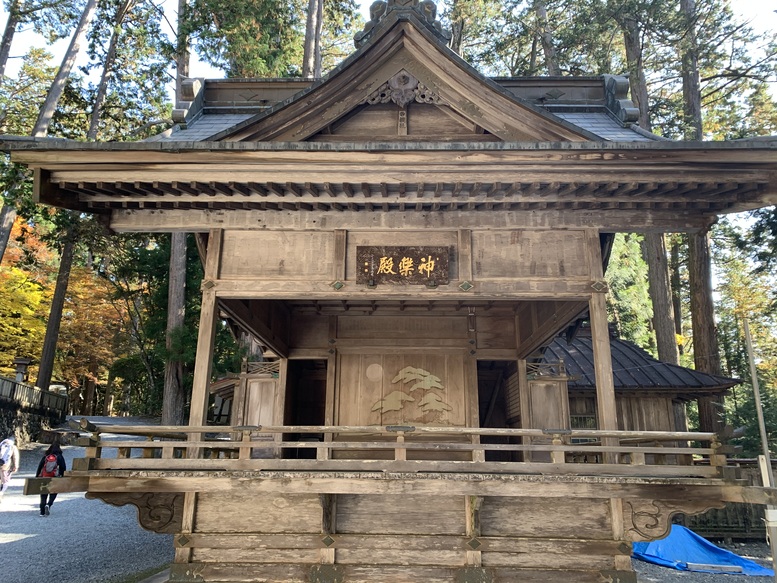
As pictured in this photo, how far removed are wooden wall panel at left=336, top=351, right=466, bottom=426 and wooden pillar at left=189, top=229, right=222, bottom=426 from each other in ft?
12.3

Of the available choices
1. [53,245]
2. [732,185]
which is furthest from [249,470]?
[53,245]

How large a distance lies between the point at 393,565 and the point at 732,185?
23.2 ft

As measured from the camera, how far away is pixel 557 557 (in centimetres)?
720

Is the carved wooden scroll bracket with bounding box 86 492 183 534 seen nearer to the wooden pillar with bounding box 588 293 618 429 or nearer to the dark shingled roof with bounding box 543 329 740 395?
the wooden pillar with bounding box 588 293 618 429

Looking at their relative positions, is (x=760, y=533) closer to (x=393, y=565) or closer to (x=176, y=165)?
(x=393, y=565)

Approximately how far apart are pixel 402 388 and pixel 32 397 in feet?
69.5

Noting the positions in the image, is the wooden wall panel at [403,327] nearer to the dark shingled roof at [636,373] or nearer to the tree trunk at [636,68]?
the dark shingled roof at [636,373]

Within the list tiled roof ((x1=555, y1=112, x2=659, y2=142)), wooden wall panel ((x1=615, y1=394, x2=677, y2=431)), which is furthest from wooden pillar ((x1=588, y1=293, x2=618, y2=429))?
wooden wall panel ((x1=615, y1=394, x2=677, y2=431))

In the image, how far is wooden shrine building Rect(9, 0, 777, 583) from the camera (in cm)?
656

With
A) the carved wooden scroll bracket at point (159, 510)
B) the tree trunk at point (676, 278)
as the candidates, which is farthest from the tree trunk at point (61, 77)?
the tree trunk at point (676, 278)

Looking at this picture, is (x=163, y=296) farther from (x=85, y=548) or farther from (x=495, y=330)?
(x=495, y=330)

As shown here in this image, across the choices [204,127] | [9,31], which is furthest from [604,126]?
[9,31]

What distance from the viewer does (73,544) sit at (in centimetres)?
1184

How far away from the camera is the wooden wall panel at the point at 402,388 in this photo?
34.8ft
